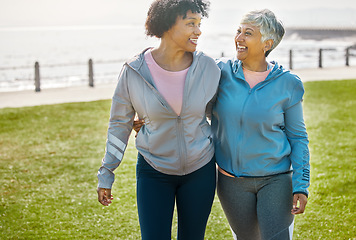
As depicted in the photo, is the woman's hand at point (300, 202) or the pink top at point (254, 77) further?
the pink top at point (254, 77)

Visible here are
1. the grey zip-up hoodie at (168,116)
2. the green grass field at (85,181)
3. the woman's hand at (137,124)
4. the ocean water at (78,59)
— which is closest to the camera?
the grey zip-up hoodie at (168,116)

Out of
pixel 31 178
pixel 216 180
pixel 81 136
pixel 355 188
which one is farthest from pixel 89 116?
pixel 216 180

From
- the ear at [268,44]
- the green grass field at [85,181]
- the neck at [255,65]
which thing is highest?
the ear at [268,44]

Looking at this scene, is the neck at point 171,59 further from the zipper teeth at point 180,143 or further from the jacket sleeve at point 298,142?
the jacket sleeve at point 298,142

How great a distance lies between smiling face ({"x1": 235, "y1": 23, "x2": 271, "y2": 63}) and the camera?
286 cm

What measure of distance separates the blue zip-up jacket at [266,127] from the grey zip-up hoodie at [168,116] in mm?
125

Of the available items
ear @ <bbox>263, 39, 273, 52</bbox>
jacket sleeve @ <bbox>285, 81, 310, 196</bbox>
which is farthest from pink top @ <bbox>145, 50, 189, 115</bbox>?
jacket sleeve @ <bbox>285, 81, 310, 196</bbox>

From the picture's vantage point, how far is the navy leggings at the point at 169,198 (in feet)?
9.31

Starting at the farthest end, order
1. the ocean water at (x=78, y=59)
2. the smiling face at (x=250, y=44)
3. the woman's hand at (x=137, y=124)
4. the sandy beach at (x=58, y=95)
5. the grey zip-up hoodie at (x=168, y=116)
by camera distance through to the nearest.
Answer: the ocean water at (x=78, y=59) < the sandy beach at (x=58, y=95) < the woman's hand at (x=137, y=124) < the smiling face at (x=250, y=44) < the grey zip-up hoodie at (x=168, y=116)

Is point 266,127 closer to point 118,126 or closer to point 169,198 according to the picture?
point 169,198

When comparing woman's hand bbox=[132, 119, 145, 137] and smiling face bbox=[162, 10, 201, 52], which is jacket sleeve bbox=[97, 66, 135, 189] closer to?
woman's hand bbox=[132, 119, 145, 137]

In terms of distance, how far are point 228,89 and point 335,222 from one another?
8.91 ft

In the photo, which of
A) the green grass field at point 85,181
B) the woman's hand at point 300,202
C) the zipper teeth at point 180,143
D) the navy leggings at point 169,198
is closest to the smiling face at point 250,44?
the zipper teeth at point 180,143

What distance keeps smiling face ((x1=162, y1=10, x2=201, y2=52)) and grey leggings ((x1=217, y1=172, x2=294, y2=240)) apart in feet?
2.69
